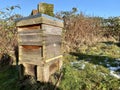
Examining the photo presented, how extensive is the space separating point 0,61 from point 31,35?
10.9 ft

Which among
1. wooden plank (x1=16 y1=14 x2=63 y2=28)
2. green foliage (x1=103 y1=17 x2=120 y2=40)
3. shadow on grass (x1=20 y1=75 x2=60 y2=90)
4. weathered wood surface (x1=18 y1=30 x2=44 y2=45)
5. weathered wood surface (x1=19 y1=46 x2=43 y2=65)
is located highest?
green foliage (x1=103 y1=17 x2=120 y2=40)

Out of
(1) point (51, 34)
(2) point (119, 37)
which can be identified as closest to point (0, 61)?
(1) point (51, 34)

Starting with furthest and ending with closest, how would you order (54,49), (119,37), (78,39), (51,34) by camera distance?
(119,37) → (78,39) → (54,49) → (51,34)

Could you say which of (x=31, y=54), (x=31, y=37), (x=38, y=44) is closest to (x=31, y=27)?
(x=31, y=37)

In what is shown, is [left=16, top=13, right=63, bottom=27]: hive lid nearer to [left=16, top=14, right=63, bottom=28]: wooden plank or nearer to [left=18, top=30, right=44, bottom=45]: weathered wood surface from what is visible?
[left=16, top=14, right=63, bottom=28]: wooden plank

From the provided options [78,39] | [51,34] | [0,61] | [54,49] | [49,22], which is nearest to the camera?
[49,22]

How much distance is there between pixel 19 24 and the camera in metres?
3.25

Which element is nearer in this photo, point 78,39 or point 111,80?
point 111,80

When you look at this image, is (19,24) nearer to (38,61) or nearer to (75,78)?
(38,61)

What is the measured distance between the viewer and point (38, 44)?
2.99m

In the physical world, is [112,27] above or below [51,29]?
above

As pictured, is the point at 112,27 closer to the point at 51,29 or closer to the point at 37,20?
the point at 51,29

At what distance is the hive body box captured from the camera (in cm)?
293

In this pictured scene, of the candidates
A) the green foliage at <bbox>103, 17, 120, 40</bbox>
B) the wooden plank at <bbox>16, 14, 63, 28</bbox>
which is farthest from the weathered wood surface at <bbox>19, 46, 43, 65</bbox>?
the green foliage at <bbox>103, 17, 120, 40</bbox>
